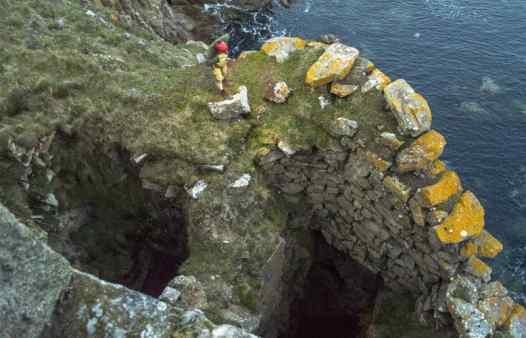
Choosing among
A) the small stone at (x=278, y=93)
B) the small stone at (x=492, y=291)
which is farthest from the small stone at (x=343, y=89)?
the small stone at (x=492, y=291)

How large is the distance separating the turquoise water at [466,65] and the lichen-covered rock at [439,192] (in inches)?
585

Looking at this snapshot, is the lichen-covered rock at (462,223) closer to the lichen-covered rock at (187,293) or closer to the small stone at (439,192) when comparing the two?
the small stone at (439,192)

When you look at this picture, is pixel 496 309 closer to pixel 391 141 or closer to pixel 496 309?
pixel 496 309

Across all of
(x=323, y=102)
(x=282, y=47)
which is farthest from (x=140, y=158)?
(x=282, y=47)

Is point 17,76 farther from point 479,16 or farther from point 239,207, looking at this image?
point 479,16

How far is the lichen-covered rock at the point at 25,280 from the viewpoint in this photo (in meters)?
9.28

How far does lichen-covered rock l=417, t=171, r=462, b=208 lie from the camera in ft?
57.8

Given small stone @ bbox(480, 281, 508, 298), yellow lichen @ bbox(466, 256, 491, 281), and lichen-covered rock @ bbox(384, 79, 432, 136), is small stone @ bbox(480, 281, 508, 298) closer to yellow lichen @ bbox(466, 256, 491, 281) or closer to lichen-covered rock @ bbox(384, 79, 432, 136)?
yellow lichen @ bbox(466, 256, 491, 281)

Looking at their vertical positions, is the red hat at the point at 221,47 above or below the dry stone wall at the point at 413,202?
above

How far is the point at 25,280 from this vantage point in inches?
379

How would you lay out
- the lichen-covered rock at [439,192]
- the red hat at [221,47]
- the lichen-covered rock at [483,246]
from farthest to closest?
the red hat at [221,47]
the lichen-covered rock at [483,246]
the lichen-covered rock at [439,192]

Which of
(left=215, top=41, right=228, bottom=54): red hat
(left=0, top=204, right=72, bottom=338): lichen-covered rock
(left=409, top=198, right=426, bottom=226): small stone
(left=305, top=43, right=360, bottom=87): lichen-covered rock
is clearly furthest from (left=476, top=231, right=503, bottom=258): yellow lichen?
(left=0, top=204, right=72, bottom=338): lichen-covered rock

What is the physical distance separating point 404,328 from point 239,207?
8.48 meters

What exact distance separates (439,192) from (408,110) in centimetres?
311
